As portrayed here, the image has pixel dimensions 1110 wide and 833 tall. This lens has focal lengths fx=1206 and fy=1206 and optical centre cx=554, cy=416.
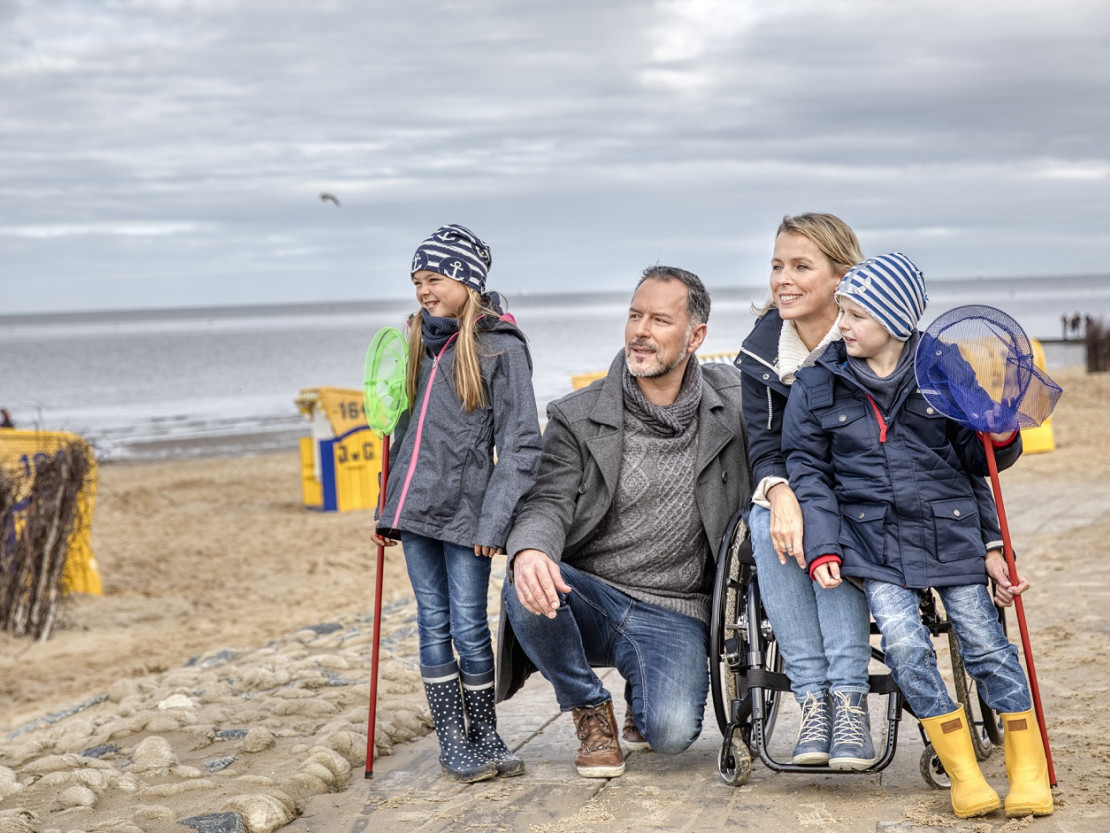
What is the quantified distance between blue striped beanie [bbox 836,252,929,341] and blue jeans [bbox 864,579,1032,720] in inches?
28.4

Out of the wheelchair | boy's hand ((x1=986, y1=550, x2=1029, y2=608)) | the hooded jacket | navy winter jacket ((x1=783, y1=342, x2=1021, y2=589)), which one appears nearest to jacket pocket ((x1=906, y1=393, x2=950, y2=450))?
navy winter jacket ((x1=783, y1=342, x2=1021, y2=589))

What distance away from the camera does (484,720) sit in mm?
3852

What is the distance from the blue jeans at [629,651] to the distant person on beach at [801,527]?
40 cm

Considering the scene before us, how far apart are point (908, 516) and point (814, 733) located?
2.14 ft

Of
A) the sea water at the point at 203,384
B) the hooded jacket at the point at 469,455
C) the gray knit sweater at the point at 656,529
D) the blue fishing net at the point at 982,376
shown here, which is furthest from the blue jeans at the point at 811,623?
the sea water at the point at 203,384

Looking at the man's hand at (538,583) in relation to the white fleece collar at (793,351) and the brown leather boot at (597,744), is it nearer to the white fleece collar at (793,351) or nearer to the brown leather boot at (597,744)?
the brown leather boot at (597,744)

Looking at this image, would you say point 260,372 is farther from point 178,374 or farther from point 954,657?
point 954,657

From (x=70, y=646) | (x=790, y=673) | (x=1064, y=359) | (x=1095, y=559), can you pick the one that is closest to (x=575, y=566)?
(x=790, y=673)

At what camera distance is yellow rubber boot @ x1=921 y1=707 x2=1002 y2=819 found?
311 cm

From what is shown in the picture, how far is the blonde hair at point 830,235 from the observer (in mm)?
3717

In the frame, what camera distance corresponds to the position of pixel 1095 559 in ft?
22.7

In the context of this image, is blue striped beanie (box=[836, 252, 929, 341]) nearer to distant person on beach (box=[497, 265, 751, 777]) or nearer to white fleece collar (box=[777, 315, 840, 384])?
white fleece collar (box=[777, 315, 840, 384])

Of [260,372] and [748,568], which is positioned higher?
[260,372]

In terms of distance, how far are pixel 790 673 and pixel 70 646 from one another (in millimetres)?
6026
